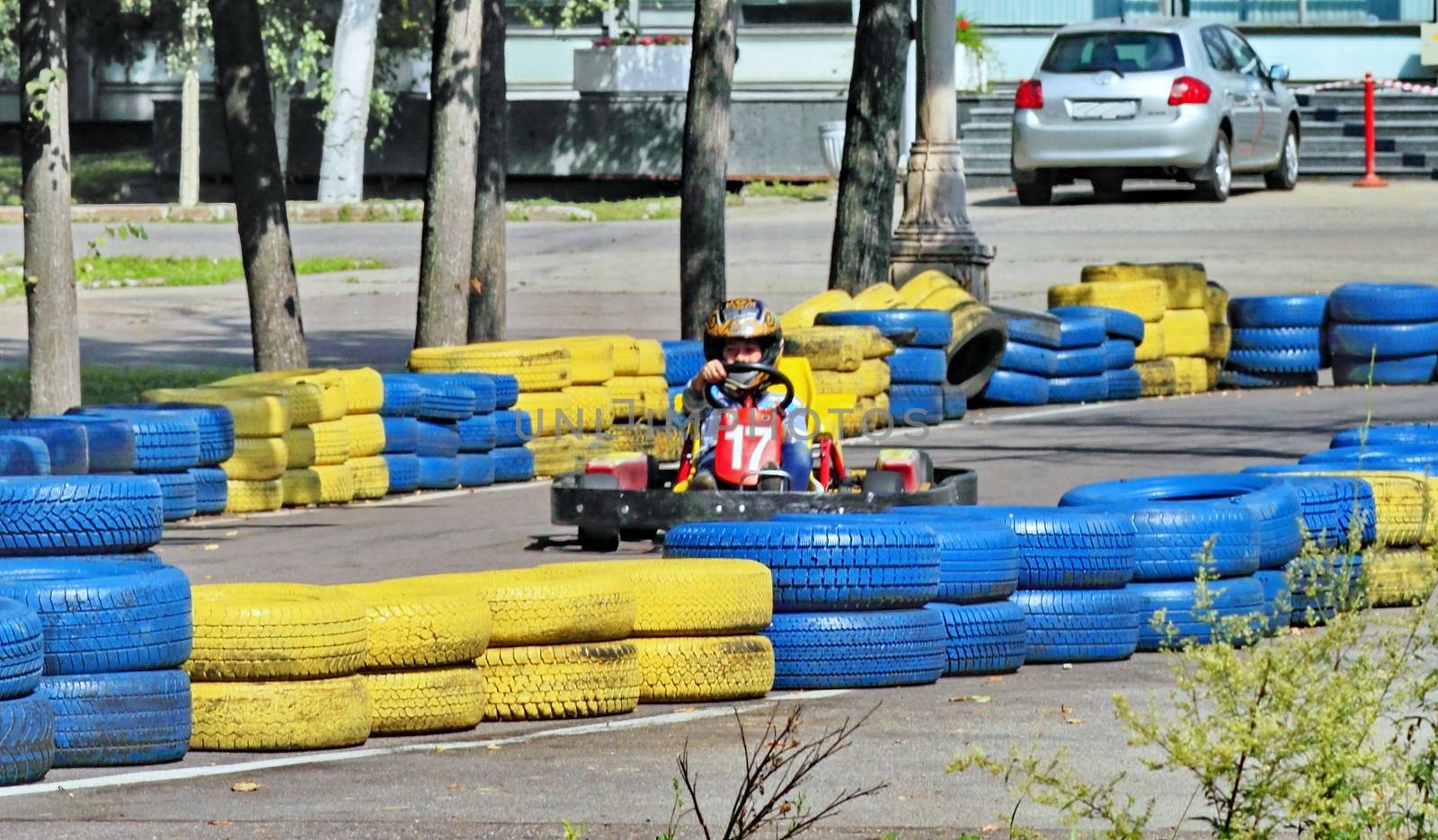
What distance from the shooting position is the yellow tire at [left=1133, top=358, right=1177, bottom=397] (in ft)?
59.0

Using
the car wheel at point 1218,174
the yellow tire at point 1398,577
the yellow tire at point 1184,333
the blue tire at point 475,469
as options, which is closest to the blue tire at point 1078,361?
the yellow tire at point 1184,333

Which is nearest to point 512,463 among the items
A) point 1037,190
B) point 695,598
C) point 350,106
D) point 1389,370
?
point 695,598

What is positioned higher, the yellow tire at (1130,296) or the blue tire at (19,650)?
the yellow tire at (1130,296)

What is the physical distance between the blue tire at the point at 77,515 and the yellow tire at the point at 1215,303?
1138 centimetres

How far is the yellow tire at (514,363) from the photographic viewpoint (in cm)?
1393

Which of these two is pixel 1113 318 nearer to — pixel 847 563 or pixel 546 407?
pixel 546 407

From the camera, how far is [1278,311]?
1834cm

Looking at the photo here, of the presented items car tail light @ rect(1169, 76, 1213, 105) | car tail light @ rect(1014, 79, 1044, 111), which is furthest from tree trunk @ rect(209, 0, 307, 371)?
car tail light @ rect(1169, 76, 1213, 105)

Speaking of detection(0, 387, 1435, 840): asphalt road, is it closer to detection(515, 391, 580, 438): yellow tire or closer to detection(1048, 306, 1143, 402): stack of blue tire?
detection(515, 391, 580, 438): yellow tire

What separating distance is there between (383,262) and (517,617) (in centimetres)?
1965

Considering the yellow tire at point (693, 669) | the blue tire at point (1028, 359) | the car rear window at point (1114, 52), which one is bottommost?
the yellow tire at point (693, 669)

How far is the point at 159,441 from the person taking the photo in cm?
1155

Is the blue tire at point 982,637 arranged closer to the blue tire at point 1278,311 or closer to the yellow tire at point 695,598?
the yellow tire at point 695,598

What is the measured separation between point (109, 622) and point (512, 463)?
715 centimetres
